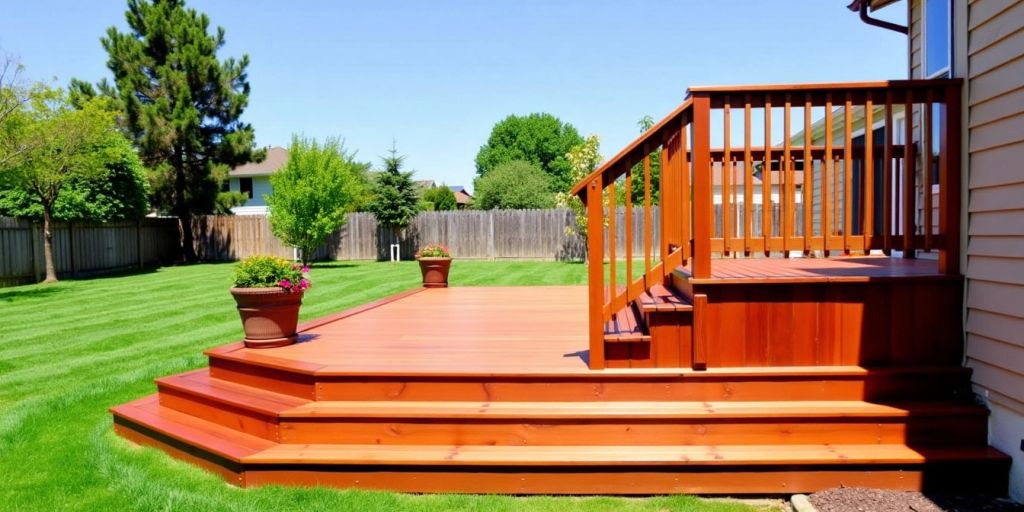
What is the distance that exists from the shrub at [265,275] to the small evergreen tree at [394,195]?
628 inches

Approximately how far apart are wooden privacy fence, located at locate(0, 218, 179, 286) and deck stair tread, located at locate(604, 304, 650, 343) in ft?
50.5

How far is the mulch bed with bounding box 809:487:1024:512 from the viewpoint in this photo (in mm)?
2854

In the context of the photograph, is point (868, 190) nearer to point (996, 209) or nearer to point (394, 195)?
point (996, 209)

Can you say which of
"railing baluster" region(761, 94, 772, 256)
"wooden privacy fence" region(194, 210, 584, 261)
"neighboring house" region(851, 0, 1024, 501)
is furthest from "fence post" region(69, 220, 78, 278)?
"neighboring house" region(851, 0, 1024, 501)

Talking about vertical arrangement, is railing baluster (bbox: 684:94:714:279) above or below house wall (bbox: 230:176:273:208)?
→ below

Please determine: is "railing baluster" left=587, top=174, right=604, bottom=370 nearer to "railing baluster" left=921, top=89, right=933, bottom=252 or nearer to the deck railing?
the deck railing

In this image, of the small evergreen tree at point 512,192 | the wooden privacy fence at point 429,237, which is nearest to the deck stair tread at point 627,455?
the wooden privacy fence at point 429,237

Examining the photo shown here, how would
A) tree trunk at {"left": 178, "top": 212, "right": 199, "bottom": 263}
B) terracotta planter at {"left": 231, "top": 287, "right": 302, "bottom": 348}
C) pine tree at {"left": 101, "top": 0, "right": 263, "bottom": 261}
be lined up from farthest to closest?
tree trunk at {"left": 178, "top": 212, "right": 199, "bottom": 263}
pine tree at {"left": 101, "top": 0, "right": 263, "bottom": 261}
terracotta planter at {"left": 231, "top": 287, "right": 302, "bottom": 348}

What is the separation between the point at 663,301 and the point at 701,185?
2.53ft

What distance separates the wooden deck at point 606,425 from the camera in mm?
3105

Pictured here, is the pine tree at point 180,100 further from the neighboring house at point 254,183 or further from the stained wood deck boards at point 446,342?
the stained wood deck boards at point 446,342

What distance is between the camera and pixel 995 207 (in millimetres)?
3137

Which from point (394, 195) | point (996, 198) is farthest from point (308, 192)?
point (996, 198)

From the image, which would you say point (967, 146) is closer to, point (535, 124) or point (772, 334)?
point (772, 334)
